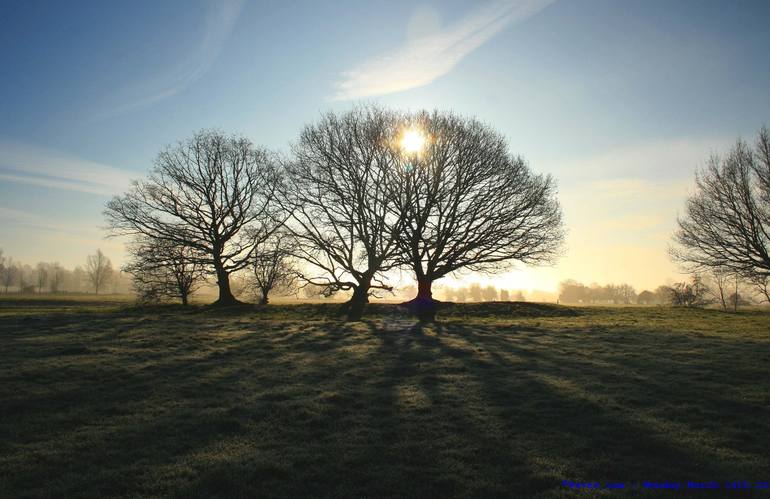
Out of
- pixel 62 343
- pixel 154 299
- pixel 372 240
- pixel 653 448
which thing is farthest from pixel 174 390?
pixel 154 299

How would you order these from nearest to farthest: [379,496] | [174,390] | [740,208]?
[379,496] → [174,390] → [740,208]

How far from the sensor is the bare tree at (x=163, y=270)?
1425 inches

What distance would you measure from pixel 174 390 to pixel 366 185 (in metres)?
23.1

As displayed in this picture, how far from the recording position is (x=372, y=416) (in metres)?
10.2

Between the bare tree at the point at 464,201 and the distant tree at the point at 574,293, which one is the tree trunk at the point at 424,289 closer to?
the bare tree at the point at 464,201

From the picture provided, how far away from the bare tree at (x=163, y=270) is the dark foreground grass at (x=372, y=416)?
57.1 feet

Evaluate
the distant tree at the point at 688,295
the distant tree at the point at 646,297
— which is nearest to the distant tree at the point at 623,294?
the distant tree at the point at 646,297

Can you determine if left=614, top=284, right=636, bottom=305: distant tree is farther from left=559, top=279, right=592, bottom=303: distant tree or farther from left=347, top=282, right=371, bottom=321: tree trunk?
left=347, top=282, right=371, bottom=321: tree trunk

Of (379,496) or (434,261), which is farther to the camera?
(434,261)

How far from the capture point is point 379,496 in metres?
6.77

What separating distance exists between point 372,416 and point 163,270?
34.2m

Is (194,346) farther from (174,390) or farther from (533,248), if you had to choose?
(533,248)

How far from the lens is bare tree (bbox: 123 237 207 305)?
36.2 m

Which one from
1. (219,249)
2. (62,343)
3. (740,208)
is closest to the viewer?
(62,343)
